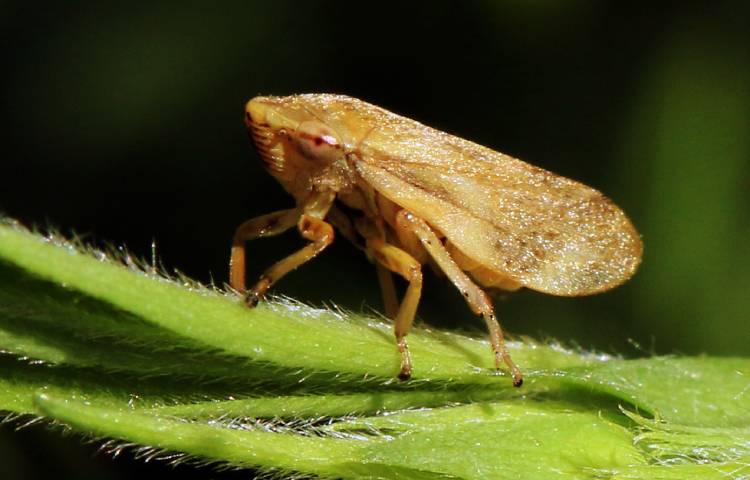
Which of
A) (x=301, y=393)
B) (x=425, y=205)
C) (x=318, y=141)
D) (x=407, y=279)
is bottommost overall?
(x=301, y=393)

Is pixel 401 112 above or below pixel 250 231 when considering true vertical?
above

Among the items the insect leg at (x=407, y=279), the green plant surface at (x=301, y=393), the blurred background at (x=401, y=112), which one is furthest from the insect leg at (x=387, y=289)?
the blurred background at (x=401, y=112)

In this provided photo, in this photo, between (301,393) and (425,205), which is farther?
(425,205)

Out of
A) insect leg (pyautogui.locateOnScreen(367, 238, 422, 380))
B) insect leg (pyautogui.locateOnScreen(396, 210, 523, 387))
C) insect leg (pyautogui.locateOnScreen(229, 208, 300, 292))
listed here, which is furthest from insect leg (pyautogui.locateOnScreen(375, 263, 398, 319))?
insect leg (pyautogui.locateOnScreen(229, 208, 300, 292))

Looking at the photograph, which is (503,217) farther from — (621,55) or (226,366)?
(621,55)

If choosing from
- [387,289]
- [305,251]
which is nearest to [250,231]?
[305,251]

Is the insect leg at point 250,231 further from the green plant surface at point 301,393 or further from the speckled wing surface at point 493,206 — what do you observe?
the green plant surface at point 301,393

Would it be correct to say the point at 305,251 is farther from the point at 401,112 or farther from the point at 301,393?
the point at 401,112
